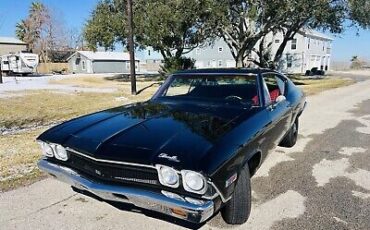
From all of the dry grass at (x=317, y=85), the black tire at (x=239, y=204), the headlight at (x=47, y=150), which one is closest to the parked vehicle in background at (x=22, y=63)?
the dry grass at (x=317, y=85)

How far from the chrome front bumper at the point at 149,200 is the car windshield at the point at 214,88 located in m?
1.87

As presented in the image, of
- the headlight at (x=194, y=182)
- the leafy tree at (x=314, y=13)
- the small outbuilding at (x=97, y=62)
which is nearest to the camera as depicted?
the headlight at (x=194, y=182)

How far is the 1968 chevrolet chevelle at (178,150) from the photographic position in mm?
2547

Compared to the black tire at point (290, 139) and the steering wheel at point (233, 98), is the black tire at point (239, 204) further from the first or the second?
the black tire at point (290, 139)

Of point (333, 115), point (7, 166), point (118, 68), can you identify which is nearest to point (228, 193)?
point (7, 166)

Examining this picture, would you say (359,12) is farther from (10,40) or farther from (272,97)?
(10,40)

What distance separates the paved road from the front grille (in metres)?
0.41

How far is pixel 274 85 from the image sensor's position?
5.15m

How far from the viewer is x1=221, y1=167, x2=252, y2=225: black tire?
3.04 metres

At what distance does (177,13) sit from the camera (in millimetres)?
18078

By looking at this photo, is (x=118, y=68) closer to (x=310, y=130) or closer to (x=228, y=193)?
(x=310, y=130)

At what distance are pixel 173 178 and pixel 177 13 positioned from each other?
16708mm

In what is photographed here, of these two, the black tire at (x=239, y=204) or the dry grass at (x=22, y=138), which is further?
the dry grass at (x=22, y=138)

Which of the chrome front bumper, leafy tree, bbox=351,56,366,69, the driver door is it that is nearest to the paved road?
the chrome front bumper
